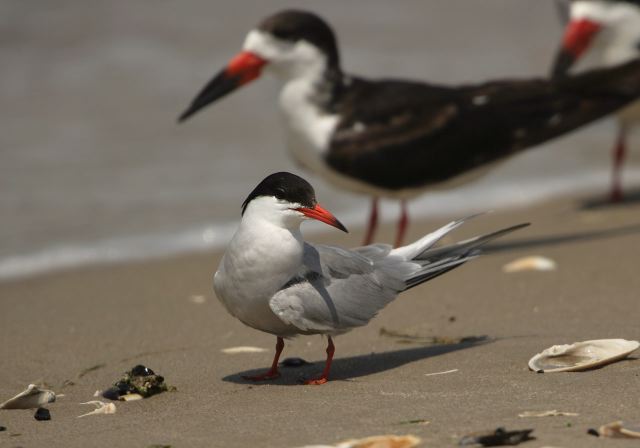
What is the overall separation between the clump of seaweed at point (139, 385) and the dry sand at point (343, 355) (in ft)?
0.13

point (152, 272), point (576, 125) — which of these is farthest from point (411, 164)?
point (152, 272)

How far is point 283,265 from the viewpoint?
403 cm

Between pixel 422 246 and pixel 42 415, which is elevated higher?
pixel 422 246

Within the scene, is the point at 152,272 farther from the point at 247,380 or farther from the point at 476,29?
the point at 476,29

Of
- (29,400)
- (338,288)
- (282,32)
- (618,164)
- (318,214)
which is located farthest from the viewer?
(618,164)

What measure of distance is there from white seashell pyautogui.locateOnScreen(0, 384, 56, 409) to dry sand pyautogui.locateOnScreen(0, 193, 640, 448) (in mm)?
43

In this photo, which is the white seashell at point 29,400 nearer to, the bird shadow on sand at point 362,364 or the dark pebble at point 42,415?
the dark pebble at point 42,415

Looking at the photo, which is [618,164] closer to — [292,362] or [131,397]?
[292,362]

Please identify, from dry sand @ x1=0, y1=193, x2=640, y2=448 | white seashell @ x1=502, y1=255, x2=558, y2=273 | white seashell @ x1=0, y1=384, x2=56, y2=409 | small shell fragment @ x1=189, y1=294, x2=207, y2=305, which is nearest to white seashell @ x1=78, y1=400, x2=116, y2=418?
dry sand @ x1=0, y1=193, x2=640, y2=448

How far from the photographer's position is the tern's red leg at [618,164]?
7.84m

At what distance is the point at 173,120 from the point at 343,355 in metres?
5.24

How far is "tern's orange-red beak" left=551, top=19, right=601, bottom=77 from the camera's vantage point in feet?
27.1

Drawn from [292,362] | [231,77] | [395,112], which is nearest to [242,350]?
[292,362]

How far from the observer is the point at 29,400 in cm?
386
